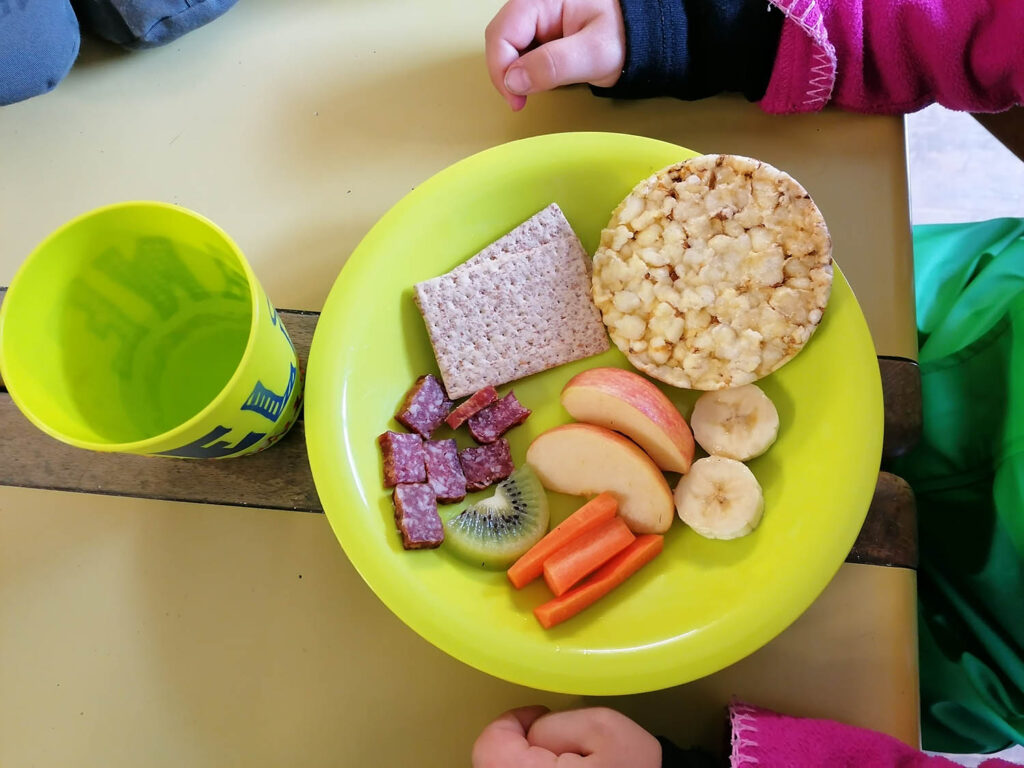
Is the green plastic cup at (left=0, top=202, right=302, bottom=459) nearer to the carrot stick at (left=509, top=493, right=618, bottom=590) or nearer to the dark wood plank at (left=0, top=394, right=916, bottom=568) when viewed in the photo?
the dark wood plank at (left=0, top=394, right=916, bottom=568)

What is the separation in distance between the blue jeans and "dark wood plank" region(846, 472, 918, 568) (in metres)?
0.84

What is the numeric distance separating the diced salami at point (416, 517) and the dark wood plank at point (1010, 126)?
0.71 metres

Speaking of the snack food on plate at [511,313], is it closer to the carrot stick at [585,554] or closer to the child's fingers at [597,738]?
the carrot stick at [585,554]

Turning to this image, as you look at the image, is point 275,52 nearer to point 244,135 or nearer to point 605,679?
point 244,135

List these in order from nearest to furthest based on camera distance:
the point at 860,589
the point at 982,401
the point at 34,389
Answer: the point at 34,389, the point at 860,589, the point at 982,401

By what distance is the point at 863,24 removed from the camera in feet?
2.34

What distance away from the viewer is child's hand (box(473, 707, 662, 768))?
594mm

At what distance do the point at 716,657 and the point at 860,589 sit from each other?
0.55 feet

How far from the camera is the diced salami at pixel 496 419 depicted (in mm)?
681

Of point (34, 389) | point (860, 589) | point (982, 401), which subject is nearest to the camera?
point (34, 389)

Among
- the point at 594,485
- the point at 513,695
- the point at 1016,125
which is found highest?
the point at 1016,125

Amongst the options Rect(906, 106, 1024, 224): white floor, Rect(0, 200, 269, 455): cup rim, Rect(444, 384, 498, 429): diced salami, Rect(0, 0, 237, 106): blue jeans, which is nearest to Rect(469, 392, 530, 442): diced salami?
Rect(444, 384, 498, 429): diced salami

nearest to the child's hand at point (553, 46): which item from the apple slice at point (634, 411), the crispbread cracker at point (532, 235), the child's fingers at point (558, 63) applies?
the child's fingers at point (558, 63)

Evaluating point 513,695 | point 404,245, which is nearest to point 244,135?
point 404,245
